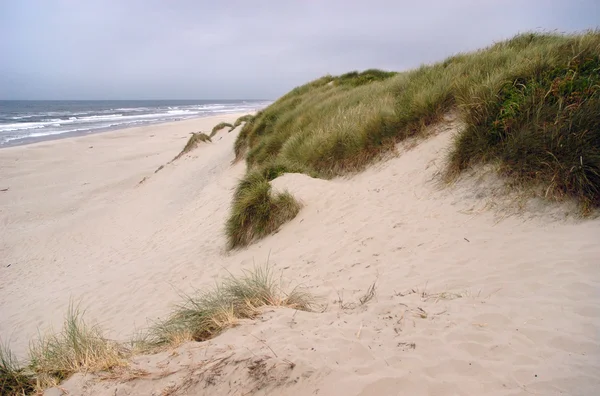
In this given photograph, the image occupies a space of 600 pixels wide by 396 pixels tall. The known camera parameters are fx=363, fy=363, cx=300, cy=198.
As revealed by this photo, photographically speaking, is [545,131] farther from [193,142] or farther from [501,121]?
[193,142]

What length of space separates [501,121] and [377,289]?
9.75ft

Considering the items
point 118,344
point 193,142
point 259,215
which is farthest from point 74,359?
point 193,142

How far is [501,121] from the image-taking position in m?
4.83

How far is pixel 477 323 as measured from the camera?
2.68 meters

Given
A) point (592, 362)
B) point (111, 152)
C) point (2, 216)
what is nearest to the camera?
point (592, 362)

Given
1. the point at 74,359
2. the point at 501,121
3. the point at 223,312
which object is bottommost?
the point at 74,359

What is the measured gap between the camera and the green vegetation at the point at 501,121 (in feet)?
13.1

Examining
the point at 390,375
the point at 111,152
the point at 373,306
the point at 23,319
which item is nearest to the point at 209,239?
the point at 23,319

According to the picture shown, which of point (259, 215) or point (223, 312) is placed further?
point (259, 215)

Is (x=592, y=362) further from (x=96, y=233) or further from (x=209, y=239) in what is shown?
(x=96, y=233)

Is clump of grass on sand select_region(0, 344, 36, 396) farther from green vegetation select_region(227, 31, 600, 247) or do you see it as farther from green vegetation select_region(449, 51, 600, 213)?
green vegetation select_region(449, 51, 600, 213)

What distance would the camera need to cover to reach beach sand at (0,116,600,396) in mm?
2320

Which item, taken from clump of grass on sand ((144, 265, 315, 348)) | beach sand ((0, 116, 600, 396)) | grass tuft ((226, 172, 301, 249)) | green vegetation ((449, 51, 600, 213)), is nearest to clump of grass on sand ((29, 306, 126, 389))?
beach sand ((0, 116, 600, 396))

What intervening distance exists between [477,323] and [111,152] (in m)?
25.4
